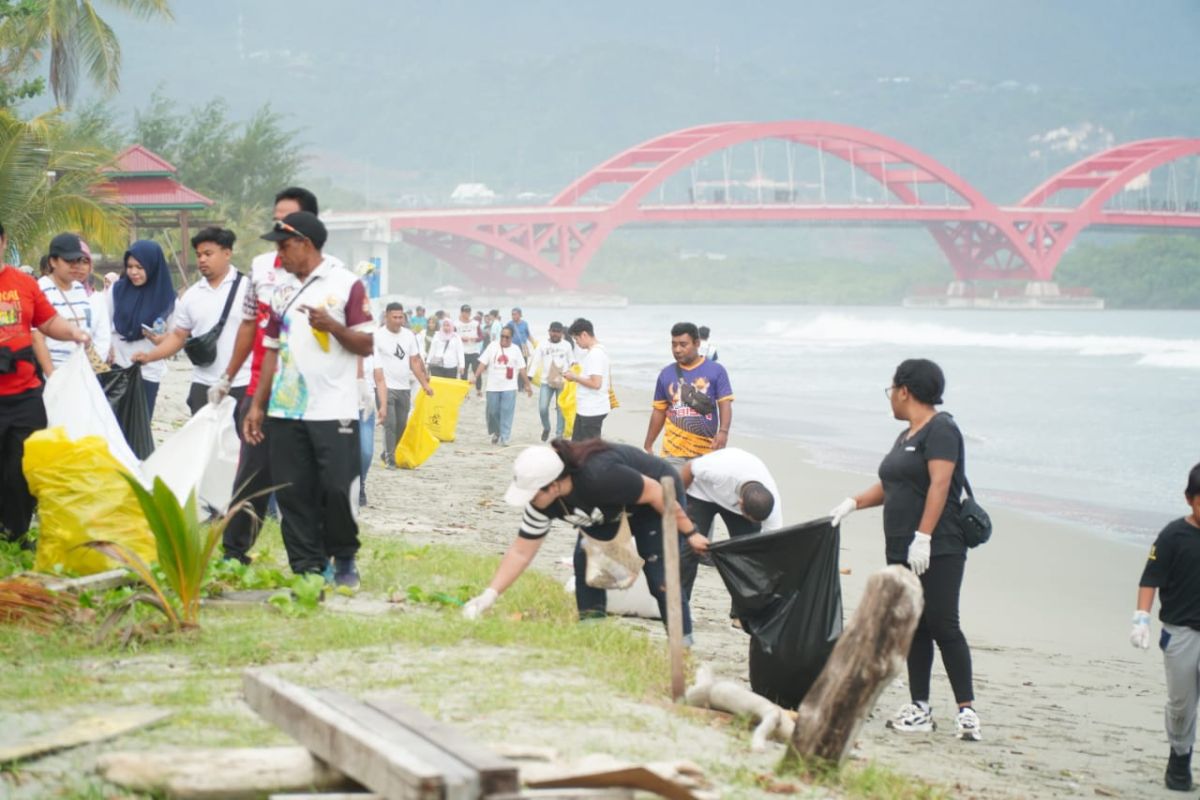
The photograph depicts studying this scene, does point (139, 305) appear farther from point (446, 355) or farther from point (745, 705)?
point (446, 355)

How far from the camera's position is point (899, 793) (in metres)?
4.71

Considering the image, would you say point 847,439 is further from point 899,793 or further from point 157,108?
point 157,108

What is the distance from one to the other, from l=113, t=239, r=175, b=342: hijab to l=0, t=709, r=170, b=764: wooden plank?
4.15 m

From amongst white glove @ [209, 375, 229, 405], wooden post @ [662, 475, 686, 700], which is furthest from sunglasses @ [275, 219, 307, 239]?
wooden post @ [662, 475, 686, 700]

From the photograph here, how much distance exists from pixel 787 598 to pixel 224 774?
2.91m

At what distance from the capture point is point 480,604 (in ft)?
20.5

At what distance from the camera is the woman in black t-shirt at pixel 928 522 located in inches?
240

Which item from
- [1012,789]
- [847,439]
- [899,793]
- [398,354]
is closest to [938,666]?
[1012,789]

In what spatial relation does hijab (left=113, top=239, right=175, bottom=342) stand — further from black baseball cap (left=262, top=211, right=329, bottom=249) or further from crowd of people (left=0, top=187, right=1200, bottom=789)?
black baseball cap (left=262, top=211, right=329, bottom=249)

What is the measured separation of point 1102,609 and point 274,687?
760 centimetres

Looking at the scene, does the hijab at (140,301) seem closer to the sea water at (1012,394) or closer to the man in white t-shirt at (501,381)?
the man in white t-shirt at (501,381)

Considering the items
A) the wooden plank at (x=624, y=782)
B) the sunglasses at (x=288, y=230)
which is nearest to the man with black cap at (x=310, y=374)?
the sunglasses at (x=288, y=230)

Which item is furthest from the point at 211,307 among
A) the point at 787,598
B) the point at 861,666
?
the point at 861,666

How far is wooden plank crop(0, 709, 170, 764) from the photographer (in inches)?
159
